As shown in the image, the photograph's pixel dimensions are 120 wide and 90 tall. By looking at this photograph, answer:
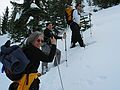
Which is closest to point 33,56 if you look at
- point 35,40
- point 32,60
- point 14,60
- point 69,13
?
point 32,60

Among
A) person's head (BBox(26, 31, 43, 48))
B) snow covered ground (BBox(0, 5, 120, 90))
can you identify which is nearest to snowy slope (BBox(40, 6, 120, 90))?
snow covered ground (BBox(0, 5, 120, 90))

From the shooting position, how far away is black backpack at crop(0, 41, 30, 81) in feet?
20.0

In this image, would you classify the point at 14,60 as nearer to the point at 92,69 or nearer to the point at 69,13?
the point at 92,69

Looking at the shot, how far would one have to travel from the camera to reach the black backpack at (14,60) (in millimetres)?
6086

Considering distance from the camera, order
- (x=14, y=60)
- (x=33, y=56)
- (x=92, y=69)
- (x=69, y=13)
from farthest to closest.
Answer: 1. (x=69, y=13)
2. (x=92, y=69)
3. (x=33, y=56)
4. (x=14, y=60)

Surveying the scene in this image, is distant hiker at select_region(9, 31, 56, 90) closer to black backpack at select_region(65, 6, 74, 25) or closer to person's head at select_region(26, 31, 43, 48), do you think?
person's head at select_region(26, 31, 43, 48)

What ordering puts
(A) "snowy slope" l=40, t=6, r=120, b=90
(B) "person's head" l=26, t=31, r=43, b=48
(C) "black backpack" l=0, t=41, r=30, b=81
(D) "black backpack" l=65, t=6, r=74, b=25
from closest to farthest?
(C) "black backpack" l=0, t=41, r=30, b=81
(B) "person's head" l=26, t=31, r=43, b=48
(A) "snowy slope" l=40, t=6, r=120, b=90
(D) "black backpack" l=65, t=6, r=74, b=25

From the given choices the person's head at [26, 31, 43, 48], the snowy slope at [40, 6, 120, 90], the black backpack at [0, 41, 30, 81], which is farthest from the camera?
the snowy slope at [40, 6, 120, 90]

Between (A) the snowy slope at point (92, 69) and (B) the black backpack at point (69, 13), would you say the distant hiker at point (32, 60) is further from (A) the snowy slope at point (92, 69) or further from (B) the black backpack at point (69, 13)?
(B) the black backpack at point (69, 13)

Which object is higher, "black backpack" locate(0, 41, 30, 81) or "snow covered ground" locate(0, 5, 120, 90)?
"black backpack" locate(0, 41, 30, 81)

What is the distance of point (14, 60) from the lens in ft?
19.9

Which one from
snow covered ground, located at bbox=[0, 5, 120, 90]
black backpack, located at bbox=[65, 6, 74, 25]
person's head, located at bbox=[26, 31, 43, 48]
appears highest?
person's head, located at bbox=[26, 31, 43, 48]

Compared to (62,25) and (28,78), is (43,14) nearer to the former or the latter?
(62,25)

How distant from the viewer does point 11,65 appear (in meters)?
6.05
